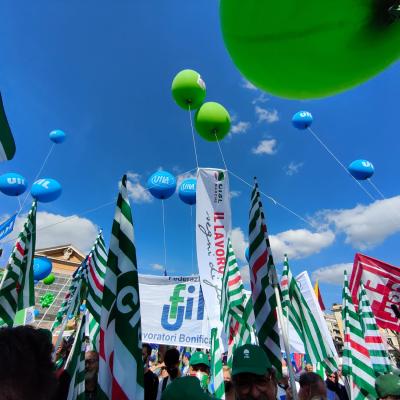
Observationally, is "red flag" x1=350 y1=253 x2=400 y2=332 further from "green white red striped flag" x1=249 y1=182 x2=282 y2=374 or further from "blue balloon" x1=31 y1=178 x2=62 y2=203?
"blue balloon" x1=31 y1=178 x2=62 y2=203

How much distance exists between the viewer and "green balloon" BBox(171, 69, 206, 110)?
656 cm

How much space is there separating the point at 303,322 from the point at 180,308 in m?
2.96

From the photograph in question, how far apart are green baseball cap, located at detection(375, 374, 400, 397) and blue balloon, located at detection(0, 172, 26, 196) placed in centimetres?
914

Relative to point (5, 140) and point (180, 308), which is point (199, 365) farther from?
point (5, 140)

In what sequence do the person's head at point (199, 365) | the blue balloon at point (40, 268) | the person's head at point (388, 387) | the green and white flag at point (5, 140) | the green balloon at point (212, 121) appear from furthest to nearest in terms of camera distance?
the blue balloon at point (40, 268), the green balloon at point (212, 121), the person's head at point (199, 365), the person's head at point (388, 387), the green and white flag at point (5, 140)

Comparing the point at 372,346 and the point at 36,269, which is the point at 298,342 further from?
the point at 36,269

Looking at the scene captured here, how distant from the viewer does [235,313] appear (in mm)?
4594

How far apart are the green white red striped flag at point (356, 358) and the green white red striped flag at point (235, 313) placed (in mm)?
1808

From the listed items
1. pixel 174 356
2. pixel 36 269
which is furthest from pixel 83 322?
pixel 36 269

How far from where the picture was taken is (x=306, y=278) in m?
6.39

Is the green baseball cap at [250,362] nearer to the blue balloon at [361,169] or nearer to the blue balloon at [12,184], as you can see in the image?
the blue balloon at [361,169]

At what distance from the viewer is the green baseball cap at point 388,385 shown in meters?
2.88

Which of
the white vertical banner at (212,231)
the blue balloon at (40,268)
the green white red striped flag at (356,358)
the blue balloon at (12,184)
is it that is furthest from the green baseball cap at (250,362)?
the blue balloon at (40,268)

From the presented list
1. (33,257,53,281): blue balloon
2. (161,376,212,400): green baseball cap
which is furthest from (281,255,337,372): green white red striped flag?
(33,257,53,281): blue balloon
